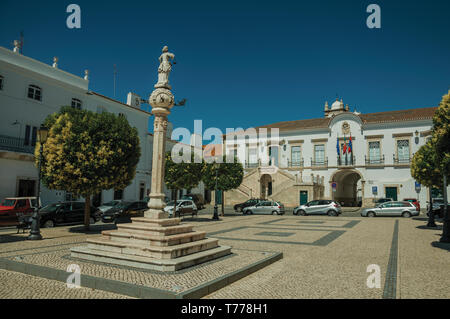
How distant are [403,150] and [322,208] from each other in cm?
1619

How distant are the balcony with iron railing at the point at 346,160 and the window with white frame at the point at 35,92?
3236 centimetres

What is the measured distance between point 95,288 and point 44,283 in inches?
47.7

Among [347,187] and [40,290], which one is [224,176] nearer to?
[40,290]

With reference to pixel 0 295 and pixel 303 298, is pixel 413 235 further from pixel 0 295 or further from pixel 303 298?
pixel 0 295

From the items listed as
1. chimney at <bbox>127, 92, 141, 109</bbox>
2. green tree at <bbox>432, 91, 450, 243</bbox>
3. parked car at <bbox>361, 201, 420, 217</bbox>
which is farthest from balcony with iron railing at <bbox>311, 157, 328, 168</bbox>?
green tree at <bbox>432, 91, 450, 243</bbox>

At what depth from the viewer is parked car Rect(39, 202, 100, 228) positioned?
51.6 feet

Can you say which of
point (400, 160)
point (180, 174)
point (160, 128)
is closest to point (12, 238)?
point (160, 128)

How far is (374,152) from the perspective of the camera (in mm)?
36875

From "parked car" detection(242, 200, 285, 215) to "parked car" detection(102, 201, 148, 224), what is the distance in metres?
11.2

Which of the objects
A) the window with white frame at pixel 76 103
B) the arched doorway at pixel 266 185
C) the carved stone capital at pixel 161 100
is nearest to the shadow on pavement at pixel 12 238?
the carved stone capital at pixel 161 100

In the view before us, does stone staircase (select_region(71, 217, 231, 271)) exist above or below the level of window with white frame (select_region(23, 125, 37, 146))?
below

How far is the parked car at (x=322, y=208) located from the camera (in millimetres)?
25891

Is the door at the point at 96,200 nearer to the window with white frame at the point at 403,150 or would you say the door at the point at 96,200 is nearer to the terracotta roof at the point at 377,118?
the terracotta roof at the point at 377,118

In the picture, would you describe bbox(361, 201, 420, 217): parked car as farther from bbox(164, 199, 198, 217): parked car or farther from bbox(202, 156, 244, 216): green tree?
bbox(164, 199, 198, 217): parked car
